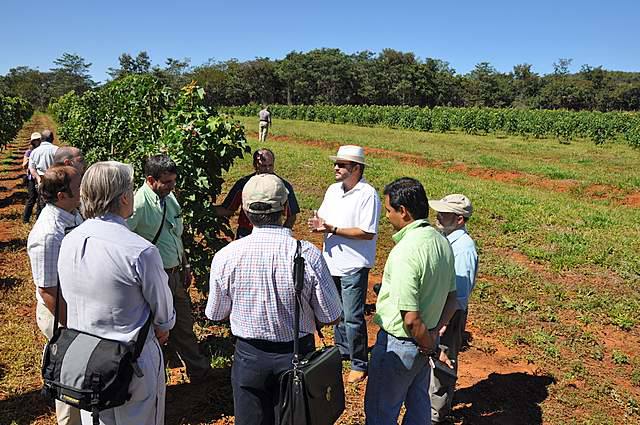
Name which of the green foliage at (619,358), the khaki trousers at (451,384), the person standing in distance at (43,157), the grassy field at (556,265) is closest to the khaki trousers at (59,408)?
the khaki trousers at (451,384)

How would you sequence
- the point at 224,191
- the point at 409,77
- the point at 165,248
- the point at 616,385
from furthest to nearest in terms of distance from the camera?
the point at 409,77 → the point at 224,191 → the point at 616,385 → the point at 165,248

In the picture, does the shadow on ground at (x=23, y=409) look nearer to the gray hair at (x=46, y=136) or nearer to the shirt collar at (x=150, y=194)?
the shirt collar at (x=150, y=194)

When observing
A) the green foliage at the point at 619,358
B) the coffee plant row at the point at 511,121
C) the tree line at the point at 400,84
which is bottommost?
the green foliage at the point at 619,358

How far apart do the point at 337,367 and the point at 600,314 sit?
16.9 feet

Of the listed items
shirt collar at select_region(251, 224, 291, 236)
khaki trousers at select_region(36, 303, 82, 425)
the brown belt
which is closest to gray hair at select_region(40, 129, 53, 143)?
the brown belt

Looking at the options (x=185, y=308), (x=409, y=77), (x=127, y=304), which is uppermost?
(x=409, y=77)

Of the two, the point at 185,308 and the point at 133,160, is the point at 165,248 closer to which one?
the point at 185,308

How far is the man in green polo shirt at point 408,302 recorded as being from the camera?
2.62 meters

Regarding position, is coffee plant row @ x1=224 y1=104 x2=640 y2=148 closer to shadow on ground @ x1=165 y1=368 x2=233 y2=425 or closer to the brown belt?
shadow on ground @ x1=165 y1=368 x2=233 y2=425

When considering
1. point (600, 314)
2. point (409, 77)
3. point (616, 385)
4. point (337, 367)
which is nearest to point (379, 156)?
point (600, 314)

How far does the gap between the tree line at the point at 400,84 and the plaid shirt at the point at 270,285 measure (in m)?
66.9

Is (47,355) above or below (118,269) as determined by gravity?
below

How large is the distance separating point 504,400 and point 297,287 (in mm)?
2946

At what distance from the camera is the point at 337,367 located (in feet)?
8.19
